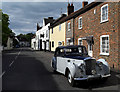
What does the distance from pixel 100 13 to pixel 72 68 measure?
28.5 ft

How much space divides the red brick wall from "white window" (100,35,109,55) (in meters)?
0.34

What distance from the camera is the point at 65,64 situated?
7.14m

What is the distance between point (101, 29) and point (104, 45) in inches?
59.9

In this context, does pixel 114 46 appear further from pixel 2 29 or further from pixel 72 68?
Result: pixel 2 29

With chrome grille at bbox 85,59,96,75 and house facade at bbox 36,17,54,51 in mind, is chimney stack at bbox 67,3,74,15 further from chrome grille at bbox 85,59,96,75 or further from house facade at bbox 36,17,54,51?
chrome grille at bbox 85,59,96,75

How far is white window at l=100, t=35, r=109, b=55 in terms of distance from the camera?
12.1 meters

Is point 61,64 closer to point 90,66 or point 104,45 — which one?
point 90,66

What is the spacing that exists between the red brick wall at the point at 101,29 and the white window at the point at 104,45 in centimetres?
34

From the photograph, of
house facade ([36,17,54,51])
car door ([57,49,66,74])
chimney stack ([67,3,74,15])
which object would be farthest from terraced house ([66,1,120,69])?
house facade ([36,17,54,51])

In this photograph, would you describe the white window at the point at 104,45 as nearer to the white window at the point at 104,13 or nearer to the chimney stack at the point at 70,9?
the white window at the point at 104,13

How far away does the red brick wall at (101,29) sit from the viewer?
10938mm

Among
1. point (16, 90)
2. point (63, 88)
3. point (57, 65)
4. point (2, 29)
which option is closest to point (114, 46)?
point (57, 65)

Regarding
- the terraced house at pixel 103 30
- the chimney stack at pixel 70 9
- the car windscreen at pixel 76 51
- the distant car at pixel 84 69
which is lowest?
the distant car at pixel 84 69

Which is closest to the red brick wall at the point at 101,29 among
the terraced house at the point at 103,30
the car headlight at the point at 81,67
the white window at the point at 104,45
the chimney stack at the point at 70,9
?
the terraced house at the point at 103,30
